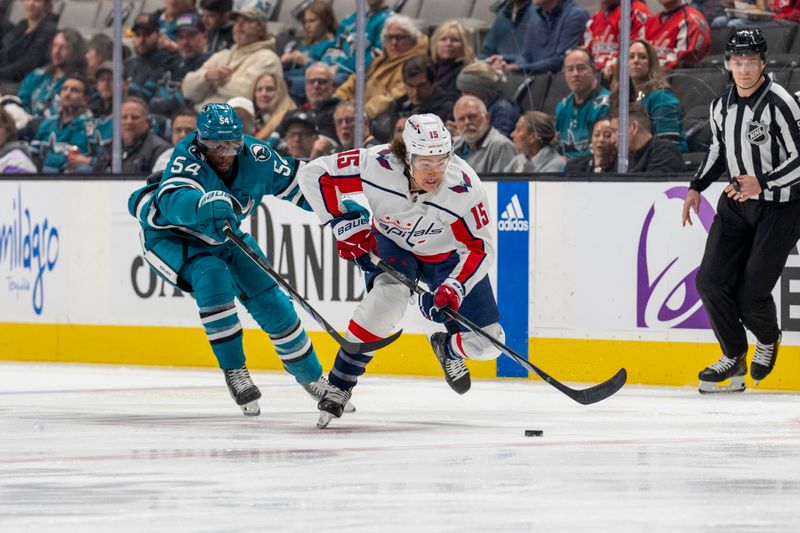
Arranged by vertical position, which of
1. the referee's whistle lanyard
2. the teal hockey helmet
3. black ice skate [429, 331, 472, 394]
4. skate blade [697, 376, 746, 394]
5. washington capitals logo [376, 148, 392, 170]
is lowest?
skate blade [697, 376, 746, 394]

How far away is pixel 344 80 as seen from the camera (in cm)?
803

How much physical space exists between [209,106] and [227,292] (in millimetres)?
683

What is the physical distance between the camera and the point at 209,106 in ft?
18.8

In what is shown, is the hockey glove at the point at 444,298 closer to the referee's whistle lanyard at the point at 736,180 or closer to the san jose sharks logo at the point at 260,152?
the san jose sharks logo at the point at 260,152

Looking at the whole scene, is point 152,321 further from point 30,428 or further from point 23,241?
point 30,428

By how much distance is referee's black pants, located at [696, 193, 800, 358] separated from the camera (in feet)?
21.8

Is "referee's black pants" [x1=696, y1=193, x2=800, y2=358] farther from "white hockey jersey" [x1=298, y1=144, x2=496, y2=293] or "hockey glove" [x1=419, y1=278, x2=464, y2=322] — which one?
"hockey glove" [x1=419, y1=278, x2=464, y2=322]

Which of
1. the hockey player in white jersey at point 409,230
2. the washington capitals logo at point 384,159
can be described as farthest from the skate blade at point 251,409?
the washington capitals logo at point 384,159

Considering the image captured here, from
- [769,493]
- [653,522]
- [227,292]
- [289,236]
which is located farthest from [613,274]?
[653,522]

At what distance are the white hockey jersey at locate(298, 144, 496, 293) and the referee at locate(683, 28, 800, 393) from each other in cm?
146

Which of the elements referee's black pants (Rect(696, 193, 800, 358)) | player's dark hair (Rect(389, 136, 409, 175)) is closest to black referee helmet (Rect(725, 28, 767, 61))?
referee's black pants (Rect(696, 193, 800, 358))

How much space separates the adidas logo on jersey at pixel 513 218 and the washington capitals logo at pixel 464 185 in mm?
2025

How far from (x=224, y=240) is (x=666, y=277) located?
2.31 m

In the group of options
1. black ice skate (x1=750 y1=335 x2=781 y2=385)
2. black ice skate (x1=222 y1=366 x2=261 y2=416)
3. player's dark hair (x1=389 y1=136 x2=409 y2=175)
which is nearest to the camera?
player's dark hair (x1=389 y1=136 x2=409 y2=175)
